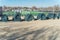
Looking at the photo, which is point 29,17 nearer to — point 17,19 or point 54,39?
point 17,19

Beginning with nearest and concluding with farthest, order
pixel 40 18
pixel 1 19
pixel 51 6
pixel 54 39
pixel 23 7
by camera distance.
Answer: pixel 54 39 < pixel 1 19 < pixel 40 18 < pixel 23 7 < pixel 51 6

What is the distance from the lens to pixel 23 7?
29.6 metres

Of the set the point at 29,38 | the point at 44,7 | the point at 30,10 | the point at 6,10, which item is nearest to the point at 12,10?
the point at 6,10

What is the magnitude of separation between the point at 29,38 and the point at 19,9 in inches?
725

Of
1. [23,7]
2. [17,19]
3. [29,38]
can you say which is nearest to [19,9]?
[23,7]

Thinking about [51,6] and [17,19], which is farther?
[51,6]

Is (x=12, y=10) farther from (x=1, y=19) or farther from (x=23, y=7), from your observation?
(x=1, y=19)

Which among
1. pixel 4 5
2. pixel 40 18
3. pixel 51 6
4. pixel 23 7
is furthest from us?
pixel 51 6

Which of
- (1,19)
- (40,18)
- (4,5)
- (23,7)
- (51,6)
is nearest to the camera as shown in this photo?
(1,19)

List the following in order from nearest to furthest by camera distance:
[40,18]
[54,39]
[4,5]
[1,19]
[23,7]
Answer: [54,39]
[1,19]
[40,18]
[4,5]
[23,7]

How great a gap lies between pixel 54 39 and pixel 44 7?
20.5m

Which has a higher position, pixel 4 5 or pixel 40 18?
pixel 4 5

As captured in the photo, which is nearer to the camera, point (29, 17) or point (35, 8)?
point (29, 17)

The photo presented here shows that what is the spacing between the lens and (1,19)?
70.8 ft
